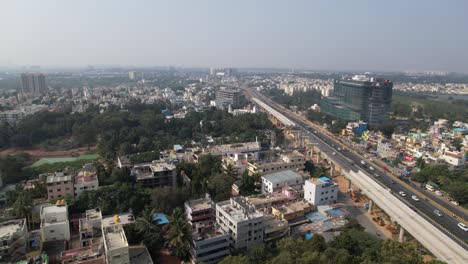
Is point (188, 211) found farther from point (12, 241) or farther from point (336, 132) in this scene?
point (336, 132)

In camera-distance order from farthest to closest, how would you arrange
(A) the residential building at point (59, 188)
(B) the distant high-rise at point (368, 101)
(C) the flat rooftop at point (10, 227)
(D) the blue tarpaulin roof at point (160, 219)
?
(B) the distant high-rise at point (368, 101)
(A) the residential building at point (59, 188)
(D) the blue tarpaulin roof at point (160, 219)
(C) the flat rooftop at point (10, 227)

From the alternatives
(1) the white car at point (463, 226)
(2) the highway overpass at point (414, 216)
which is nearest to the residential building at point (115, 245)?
(2) the highway overpass at point (414, 216)

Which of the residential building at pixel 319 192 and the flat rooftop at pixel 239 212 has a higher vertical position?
the flat rooftop at pixel 239 212

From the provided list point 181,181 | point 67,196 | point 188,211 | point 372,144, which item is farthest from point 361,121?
point 67,196

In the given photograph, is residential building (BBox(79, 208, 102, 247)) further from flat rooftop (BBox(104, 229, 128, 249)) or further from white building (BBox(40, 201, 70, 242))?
flat rooftop (BBox(104, 229, 128, 249))

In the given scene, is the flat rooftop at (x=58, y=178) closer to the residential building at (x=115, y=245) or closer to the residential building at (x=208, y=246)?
the residential building at (x=115, y=245)

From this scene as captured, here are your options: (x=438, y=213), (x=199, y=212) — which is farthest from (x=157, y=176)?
(x=438, y=213)
